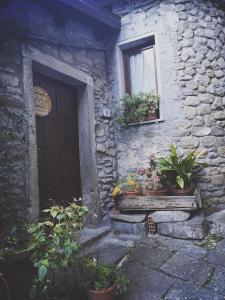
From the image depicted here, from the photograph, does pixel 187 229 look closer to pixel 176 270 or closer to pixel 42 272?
pixel 176 270

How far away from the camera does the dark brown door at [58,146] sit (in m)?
3.60

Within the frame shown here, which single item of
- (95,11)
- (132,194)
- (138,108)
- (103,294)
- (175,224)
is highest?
(95,11)

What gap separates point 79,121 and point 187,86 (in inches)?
76.4

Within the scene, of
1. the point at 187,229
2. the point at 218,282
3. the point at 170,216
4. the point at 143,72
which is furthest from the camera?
the point at 143,72

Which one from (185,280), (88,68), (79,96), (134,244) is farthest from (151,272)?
(88,68)

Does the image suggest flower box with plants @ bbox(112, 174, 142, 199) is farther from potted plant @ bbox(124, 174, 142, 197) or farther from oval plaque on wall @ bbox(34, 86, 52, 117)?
oval plaque on wall @ bbox(34, 86, 52, 117)

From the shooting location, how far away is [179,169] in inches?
145

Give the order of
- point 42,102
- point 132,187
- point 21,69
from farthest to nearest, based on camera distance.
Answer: point 132,187 < point 42,102 < point 21,69

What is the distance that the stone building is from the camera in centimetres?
367

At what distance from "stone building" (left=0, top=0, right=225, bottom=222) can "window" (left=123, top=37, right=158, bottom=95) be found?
4cm

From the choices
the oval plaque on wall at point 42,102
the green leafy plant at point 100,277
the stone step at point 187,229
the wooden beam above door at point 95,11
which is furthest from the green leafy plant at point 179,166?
the wooden beam above door at point 95,11

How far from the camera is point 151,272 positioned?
253 cm

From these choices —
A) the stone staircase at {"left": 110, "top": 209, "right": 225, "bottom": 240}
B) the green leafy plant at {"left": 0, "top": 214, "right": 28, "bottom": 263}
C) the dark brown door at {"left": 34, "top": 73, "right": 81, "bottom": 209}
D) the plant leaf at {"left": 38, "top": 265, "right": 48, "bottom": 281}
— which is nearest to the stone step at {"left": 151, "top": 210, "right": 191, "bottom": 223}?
the stone staircase at {"left": 110, "top": 209, "right": 225, "bottom": 240}

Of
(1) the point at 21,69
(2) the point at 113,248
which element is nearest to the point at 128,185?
(2) the point at 113,248
